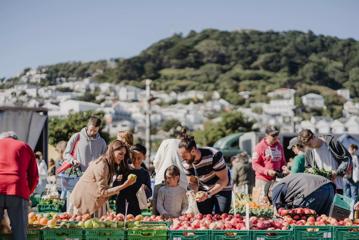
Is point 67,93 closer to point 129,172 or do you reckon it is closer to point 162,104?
point 162,104

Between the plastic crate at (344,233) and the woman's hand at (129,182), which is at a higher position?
the woman's hand at (129,182)

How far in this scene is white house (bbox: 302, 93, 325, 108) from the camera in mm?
164125

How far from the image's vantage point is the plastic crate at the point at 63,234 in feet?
18.9

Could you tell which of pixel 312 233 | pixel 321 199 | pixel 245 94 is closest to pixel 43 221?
pixel 312 233

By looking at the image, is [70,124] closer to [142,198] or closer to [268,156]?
[268,156]

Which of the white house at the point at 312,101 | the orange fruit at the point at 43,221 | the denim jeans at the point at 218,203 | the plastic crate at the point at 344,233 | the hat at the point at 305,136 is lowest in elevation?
the plastic crate at the point at 344,233

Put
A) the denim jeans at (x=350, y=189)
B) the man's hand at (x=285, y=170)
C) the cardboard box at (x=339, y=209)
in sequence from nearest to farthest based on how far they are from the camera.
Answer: the cardboard box at (x=339, y=209) → the man's hand at (x=285, y=170) → the denim jeans at (x=350, y=189)

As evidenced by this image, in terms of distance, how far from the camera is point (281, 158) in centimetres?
1025

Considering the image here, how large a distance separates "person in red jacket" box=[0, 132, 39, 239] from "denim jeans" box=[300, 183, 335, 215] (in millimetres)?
2979

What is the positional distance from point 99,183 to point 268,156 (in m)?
3.56

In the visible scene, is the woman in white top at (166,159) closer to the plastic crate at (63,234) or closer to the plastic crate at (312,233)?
the plastic crate at (312,233)

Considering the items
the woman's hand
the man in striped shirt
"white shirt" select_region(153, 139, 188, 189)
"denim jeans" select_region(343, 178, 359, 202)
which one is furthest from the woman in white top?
"denim jeans" select_region(343, 178, 359, 202)

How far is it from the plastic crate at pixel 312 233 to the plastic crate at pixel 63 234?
1.80 metres

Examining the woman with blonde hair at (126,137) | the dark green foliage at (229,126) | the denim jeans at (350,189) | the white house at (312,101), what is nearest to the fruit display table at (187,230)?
the woman with blonde hair at (126,137)
